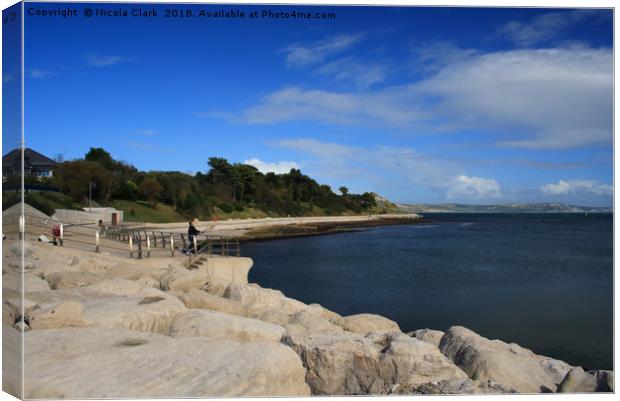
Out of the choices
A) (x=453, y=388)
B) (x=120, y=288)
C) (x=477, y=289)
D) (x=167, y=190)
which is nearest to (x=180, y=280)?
(x=120, y=288)

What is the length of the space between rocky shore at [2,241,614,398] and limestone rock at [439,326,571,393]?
0.05 feet

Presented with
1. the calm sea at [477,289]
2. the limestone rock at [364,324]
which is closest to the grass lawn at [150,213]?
the calm sea at [477,289]

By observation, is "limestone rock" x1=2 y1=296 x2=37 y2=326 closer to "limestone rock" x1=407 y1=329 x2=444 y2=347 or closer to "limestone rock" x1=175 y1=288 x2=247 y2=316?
"limestone rock" x1=175 y1=288 x2=247 y2=316

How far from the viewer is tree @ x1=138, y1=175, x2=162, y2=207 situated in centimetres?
3052

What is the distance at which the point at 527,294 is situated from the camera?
1809 cm

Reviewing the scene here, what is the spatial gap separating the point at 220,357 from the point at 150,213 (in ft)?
94.8

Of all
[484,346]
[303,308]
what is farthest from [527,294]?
[484,346]

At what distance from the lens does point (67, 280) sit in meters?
9.34

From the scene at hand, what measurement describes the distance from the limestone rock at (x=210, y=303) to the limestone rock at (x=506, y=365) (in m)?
3.68

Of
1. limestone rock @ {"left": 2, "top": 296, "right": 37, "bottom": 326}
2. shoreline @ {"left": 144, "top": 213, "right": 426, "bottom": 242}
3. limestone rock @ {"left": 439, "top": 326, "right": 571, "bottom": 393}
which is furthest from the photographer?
shoreline @ {"left": 144, "top": 213, "right": 426, "bottom": 242}

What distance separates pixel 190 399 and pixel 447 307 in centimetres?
1269

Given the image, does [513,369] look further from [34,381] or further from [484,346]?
[34,381]

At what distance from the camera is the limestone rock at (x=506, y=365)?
6.01 metres

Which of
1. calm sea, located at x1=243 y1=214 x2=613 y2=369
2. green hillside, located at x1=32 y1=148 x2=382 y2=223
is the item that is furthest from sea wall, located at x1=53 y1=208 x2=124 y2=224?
calm sea, located at x1=243 y1=214 x2=613 y2=369
